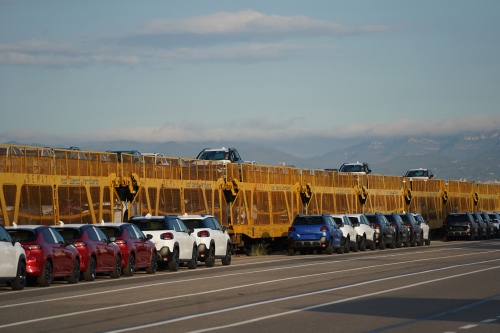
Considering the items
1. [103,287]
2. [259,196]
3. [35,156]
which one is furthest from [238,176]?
[103,287]

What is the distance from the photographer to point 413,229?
192 feet

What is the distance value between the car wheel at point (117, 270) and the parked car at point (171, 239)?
293cm

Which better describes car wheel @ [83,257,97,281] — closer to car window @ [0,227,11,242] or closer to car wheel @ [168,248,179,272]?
car window @ [0,227,11,242]

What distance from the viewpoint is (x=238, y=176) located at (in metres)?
48.7

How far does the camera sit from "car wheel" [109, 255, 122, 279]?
96.2 feet

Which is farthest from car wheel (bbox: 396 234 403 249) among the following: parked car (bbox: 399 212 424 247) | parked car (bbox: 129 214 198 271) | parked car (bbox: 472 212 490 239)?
parked car (bbox: 129 214 198 271)

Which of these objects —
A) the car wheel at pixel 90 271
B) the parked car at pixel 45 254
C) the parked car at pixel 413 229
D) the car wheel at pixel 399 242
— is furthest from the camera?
the parked car at pixel 413 229

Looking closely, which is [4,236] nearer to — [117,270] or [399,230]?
[117,270]

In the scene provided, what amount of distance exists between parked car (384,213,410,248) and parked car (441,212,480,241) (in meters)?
11.4

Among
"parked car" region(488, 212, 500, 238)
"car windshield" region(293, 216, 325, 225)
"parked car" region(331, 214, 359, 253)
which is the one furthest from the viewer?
"parked car" region(488, 212, 500, 238)

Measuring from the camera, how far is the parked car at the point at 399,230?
56.0 m

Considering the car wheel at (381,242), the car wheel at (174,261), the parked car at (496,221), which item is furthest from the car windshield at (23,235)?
the parked car at (496,221)

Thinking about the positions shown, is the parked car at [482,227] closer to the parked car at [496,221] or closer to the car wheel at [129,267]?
the parked car at [496,221]

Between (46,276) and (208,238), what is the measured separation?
397 inches
